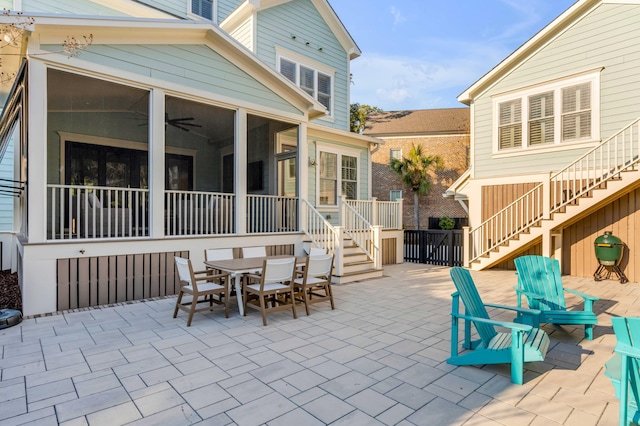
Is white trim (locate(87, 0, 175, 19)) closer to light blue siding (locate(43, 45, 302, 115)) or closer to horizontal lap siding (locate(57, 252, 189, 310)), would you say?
light blue siding (locate(43, 45, 302, 115))

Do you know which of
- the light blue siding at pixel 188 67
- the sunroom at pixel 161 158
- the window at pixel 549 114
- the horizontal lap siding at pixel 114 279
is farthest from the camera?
the window at pixel 549 114

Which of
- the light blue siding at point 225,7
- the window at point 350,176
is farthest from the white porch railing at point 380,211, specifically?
the light blue siding at point 225,7

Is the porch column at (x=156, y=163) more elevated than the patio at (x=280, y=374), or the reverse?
the porch column at (x=156, y=163)

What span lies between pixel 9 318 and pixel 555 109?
12271 mm

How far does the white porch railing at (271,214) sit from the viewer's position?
8.37 m

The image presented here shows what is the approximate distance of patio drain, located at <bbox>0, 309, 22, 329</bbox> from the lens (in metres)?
4.74

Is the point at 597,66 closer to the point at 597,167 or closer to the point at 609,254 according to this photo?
the point at 597,167

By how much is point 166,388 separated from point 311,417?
1379 mm

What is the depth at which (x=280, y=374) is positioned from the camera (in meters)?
3.38

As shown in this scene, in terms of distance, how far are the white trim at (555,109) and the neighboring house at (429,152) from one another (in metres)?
11.8

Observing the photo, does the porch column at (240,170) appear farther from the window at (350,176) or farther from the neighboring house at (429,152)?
the neighboring house at (429,152)

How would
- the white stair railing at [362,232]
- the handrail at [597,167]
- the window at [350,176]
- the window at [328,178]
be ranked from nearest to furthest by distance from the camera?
the handrail at [597,167] → the white stair railing at [362,232] → the window at [328,178] → the window at [350,176]

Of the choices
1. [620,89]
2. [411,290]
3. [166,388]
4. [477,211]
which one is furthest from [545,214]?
[166,388]

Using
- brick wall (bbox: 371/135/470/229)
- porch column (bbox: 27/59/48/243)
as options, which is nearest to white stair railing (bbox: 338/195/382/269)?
porch column (bbox: 27/59/48/243)
